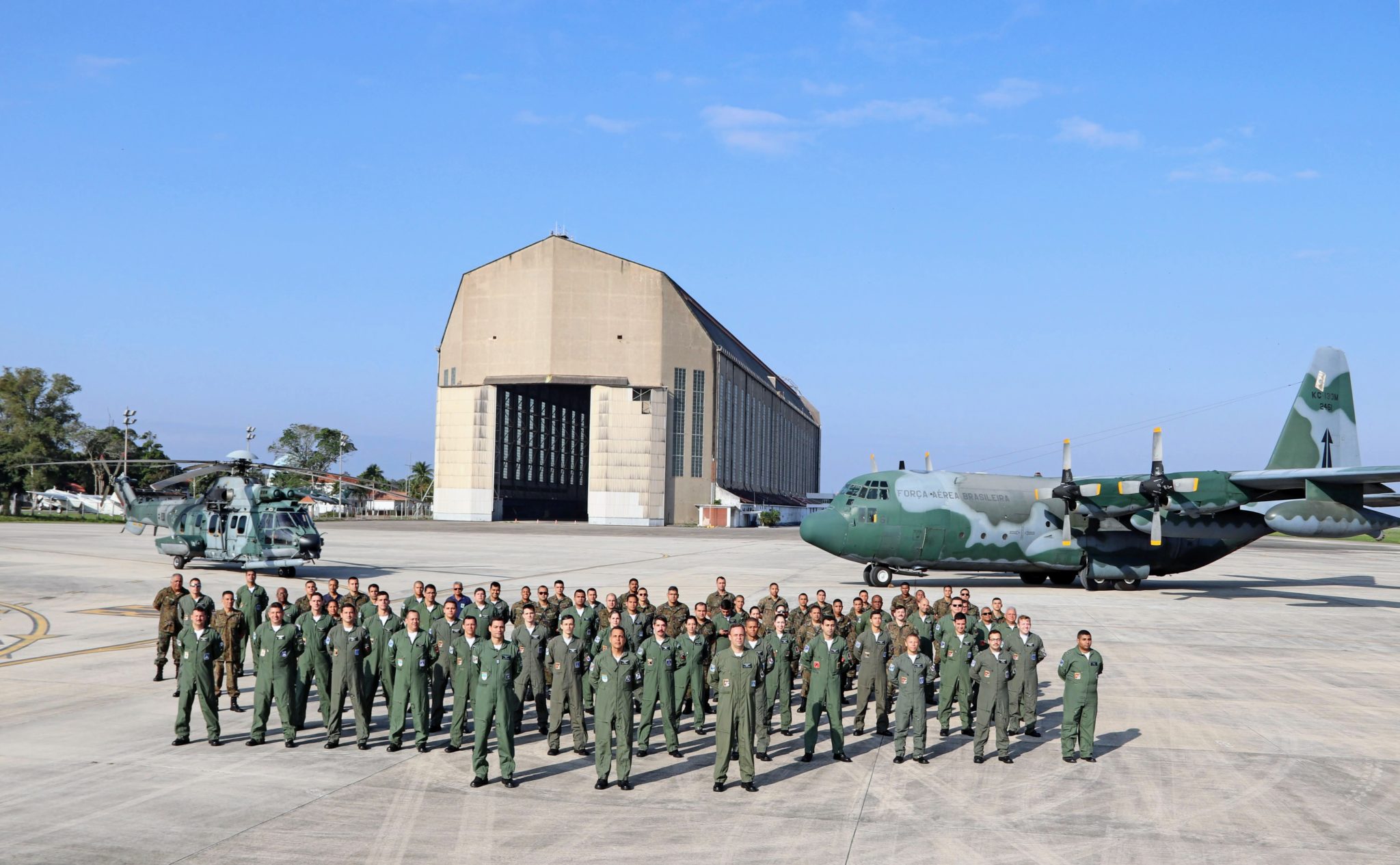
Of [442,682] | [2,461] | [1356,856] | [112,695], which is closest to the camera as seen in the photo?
[1356,856]

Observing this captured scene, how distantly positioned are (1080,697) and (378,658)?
28.2 feet

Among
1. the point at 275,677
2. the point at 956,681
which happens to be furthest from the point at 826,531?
the point at 275,677

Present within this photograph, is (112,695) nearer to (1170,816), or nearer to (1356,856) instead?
(1170,816)

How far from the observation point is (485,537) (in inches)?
2525

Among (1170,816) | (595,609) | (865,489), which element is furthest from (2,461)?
(1170,816)

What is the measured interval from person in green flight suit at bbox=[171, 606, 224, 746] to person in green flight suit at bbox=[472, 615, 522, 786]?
11.3 feet

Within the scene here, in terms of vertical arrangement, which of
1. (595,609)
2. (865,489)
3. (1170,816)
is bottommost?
(1170,816)

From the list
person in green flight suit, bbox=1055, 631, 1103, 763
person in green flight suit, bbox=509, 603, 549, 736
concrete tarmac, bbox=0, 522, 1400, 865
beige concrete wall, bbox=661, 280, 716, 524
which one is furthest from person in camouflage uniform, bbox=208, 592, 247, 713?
beige concrete wall, bbox=661, 280, 716, 524

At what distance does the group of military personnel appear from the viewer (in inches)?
425

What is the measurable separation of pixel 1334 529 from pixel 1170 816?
85.1ft

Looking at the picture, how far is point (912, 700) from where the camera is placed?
12.0m

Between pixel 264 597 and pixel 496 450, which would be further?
pixel 496 450

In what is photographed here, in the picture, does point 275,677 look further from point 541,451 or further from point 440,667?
point 541,451

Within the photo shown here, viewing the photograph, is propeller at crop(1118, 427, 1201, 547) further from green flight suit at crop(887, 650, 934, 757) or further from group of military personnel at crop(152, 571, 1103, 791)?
green flight suit at crop(887, 650, 934, 757)
